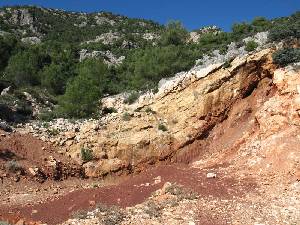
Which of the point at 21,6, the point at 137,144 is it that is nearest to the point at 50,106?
the point at 137,144

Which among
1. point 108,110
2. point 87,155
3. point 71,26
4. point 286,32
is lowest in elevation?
point 87,155

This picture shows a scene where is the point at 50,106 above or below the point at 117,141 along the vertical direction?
above

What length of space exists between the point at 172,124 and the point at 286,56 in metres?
6.61

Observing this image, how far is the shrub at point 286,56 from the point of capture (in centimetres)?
2250

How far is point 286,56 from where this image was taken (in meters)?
22.7

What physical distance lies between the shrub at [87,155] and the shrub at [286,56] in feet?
33.9

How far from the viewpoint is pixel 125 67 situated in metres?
42.7

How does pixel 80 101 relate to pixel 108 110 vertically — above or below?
above

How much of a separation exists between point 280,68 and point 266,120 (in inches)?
125

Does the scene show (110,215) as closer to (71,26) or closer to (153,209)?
(153,209)

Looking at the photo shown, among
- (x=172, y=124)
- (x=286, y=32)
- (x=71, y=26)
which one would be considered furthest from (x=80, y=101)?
(x=71, y=26)

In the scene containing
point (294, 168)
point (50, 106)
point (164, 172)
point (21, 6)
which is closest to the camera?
point (294, 168)

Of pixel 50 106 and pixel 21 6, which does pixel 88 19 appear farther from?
pixel 50 106

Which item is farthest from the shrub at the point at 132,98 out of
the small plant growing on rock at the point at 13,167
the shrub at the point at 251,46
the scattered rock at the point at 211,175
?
the scattered rock at the point at 211,175
